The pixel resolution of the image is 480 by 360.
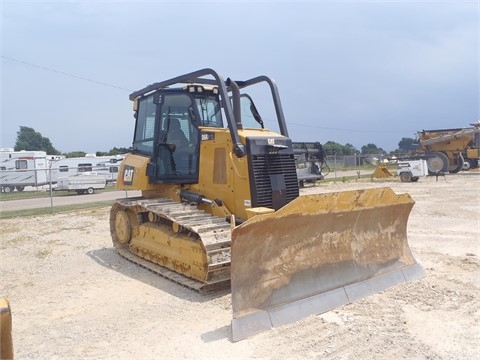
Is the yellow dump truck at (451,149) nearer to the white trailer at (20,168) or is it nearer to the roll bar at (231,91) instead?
the roll bar at (231,91)

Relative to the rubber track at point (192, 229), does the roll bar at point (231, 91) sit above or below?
above

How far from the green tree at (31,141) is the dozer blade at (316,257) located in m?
74.3

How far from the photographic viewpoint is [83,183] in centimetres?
2436

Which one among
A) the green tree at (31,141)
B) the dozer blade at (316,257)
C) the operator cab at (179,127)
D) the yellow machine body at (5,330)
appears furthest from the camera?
the green tree at (31,141)

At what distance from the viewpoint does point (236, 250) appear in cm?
461

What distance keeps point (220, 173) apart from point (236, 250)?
6.95 ft

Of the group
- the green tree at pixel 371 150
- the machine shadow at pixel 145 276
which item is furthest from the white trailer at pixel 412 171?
the green tree at pixel 371 150

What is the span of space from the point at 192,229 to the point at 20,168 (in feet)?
94.0

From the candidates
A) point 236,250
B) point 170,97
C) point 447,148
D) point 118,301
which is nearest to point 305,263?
point 236,250

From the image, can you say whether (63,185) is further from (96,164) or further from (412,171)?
(412,171)

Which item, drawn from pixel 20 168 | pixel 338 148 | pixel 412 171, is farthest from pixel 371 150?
pixel 20 168

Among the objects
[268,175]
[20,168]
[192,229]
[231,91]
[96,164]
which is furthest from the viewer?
[96,164]

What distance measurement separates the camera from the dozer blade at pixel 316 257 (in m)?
4.60

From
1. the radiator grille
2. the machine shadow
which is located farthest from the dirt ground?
the radiator grille
